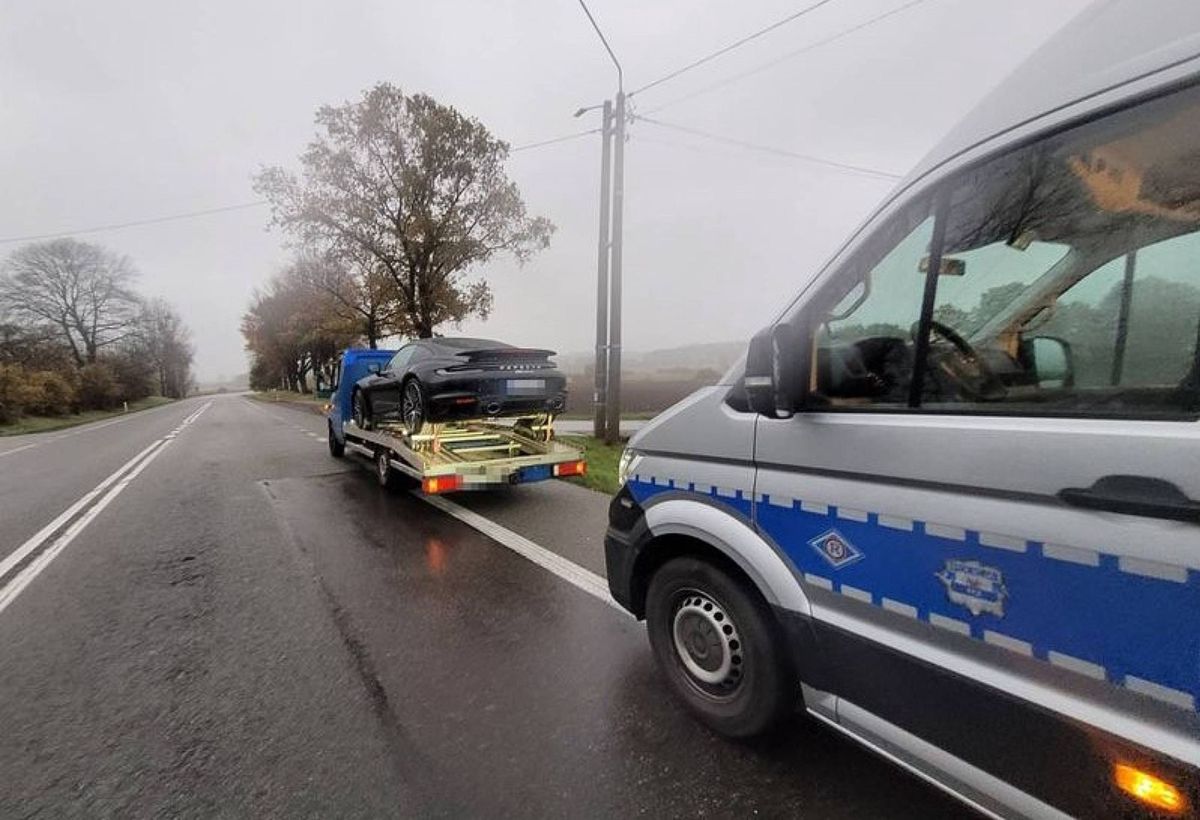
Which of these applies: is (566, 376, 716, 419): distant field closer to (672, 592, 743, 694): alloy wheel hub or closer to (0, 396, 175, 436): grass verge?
(672, 592, 743, 694): alloy wheel hub

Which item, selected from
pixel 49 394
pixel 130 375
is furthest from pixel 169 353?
pixel 49 394

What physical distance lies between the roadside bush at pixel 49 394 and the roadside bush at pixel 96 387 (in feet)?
13.8

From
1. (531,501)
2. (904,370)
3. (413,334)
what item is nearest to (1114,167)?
→ (904,370)

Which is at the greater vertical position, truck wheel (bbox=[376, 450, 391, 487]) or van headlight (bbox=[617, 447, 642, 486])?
van headlight (bbox=[617, 447, 642, 486])

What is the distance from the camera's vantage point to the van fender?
81.9 inches

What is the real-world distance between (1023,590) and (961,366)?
2.18 feet

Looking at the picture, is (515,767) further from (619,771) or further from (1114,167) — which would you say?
(1114,167)

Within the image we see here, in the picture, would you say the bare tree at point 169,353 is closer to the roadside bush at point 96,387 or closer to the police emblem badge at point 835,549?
the roadside bush at point 96,387

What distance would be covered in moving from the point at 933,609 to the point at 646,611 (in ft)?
4.72

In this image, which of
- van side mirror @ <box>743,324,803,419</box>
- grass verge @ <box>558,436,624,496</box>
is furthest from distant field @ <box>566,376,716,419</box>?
van side mirror @ <box>743,324,803,419</box>

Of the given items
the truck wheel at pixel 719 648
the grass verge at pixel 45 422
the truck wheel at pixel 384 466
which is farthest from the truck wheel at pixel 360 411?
the grass verge at pixel 45 422

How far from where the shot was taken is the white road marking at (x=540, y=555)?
13.4ft

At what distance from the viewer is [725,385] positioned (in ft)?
7.83

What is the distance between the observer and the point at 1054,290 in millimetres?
1636
